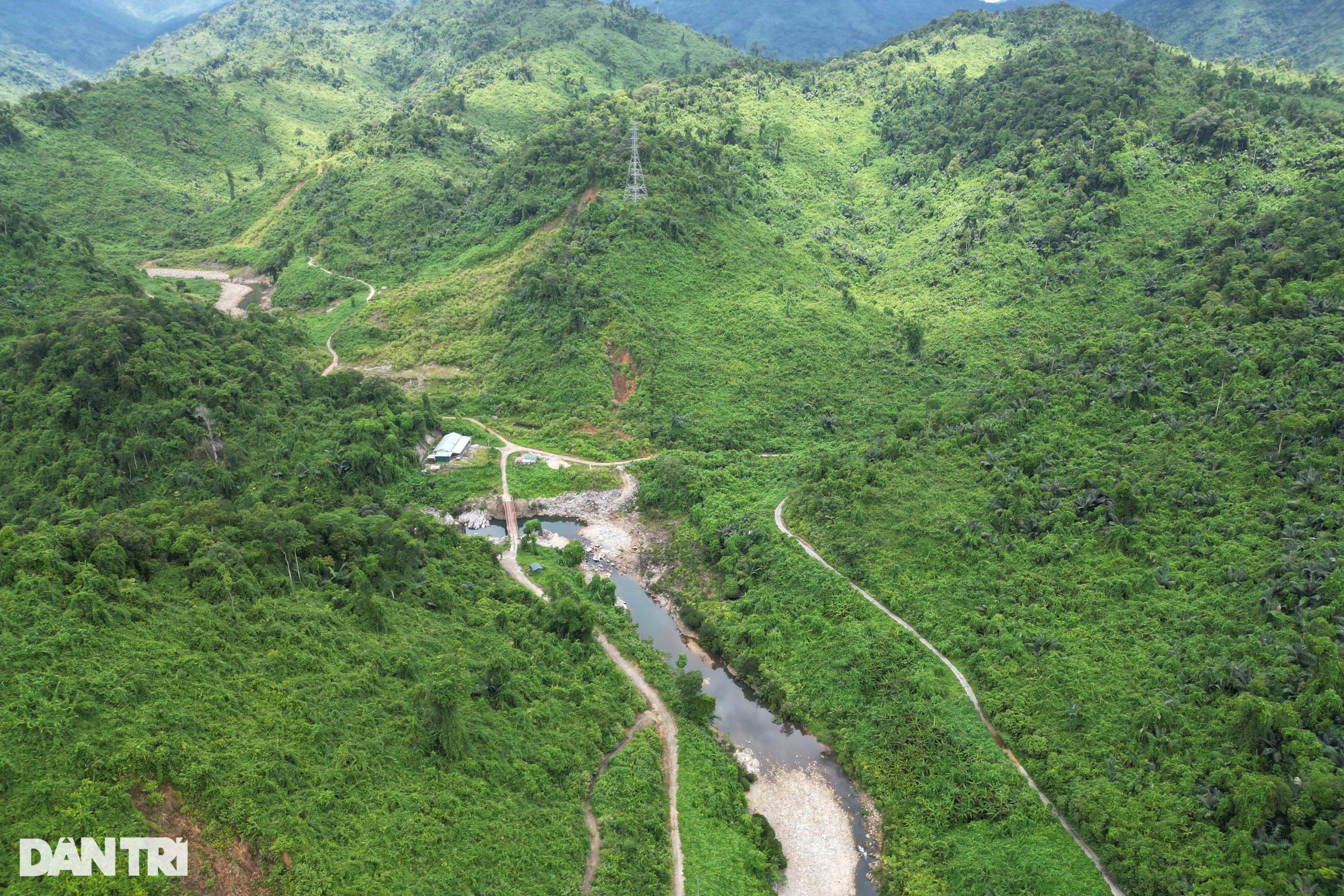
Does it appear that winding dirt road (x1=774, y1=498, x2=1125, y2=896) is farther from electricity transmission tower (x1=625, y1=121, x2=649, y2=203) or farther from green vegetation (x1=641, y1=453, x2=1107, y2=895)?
electricity transmission tower (x1=625, y1=121, x2=649, y2=203)

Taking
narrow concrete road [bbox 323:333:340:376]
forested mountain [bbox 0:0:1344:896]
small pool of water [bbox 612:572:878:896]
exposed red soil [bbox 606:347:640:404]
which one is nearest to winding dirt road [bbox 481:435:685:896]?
forested mountain [bbox 0:0:1344:896]

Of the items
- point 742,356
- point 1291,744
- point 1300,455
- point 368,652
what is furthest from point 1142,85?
point 368,652

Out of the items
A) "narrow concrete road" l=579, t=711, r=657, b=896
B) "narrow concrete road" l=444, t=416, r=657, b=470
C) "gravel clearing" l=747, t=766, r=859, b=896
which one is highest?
"narrow concrete road" l=444, t=416, r=657, b=470

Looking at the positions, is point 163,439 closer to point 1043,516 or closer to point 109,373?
point 109,373

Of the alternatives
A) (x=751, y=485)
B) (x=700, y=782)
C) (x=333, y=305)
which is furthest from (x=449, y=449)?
(x=333, y=305)

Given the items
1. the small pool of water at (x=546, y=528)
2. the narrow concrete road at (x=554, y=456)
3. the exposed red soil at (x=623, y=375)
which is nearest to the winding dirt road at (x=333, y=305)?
the narrow concrete road at (x=554, y=456)

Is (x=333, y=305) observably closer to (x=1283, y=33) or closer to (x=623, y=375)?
(x=623, y=375)

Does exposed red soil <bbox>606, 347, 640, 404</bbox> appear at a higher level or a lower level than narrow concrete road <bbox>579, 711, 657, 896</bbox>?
higher
